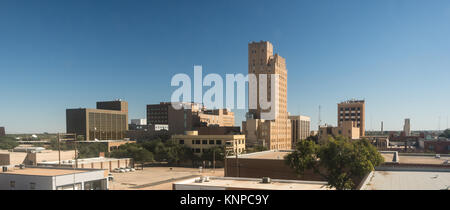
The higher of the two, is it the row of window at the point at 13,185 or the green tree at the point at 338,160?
the green tree at the point at 338,160

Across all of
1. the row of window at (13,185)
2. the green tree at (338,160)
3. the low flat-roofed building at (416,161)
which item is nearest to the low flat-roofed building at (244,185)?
the green tree at (338,160)

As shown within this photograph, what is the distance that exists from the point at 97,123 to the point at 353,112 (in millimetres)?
113292

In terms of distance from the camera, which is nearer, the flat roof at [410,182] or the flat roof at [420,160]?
the flat roof at [410,182]

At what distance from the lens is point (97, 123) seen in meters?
156

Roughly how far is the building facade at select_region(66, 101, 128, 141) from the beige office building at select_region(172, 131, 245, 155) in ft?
263

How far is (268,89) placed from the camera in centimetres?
11106

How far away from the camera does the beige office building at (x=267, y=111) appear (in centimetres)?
10138

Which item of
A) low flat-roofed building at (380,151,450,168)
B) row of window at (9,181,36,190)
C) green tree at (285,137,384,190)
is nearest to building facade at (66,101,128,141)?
row of window at (9,181,36,190)

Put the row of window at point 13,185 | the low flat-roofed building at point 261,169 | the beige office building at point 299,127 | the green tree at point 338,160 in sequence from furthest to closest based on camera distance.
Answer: the beige office building at point 299,127, the low flat-roofed building at point 261,169, the row of window at point 13,185, the green tree at point 338,160

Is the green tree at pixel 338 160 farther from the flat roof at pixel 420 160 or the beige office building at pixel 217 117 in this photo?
the beige office building at pixel 217 117

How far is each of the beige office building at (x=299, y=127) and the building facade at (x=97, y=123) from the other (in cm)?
8094

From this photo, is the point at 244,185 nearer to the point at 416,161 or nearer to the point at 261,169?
the point at 261,169
